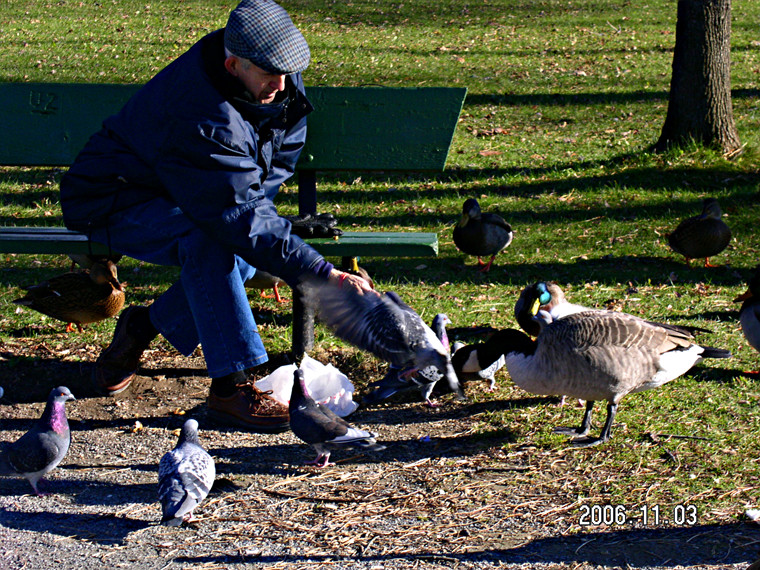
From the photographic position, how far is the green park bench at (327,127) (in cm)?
546

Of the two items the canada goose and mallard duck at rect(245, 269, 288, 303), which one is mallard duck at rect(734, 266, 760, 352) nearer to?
the canada goose

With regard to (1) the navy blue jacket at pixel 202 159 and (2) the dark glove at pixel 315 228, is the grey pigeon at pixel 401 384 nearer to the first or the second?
(2) the dark glove at pixel 315 228

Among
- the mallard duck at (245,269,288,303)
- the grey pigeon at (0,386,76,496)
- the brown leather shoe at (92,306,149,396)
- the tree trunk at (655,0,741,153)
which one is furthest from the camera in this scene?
the tree trunk at (655,0,741,153)

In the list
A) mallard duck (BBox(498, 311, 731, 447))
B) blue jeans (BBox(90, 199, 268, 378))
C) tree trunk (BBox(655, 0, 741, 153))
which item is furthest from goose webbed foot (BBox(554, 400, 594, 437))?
tree trunk (BBox(655, 0, 741, 153))

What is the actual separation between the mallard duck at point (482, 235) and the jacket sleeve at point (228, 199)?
3457 millimetres

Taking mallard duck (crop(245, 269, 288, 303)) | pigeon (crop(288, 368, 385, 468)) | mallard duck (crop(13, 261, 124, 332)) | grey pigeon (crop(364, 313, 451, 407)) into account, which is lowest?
pigeon (crop(288, 368, 385, 468))

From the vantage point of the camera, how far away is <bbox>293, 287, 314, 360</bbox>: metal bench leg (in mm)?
5156

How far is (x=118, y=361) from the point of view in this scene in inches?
187

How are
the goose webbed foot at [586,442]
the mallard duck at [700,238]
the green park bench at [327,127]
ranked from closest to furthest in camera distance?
the goose webbed foot at [586,442] → the green park bench at [327,127] → the mallard duck at [700,238]

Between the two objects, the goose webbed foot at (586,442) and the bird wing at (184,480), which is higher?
the goose webbed foot at (586,442)

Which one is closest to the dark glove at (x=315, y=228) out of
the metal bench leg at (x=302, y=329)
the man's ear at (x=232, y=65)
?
the metal bench leg at (x=302, y=329)

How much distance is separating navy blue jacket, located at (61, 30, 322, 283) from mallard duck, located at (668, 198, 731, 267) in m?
4.11
